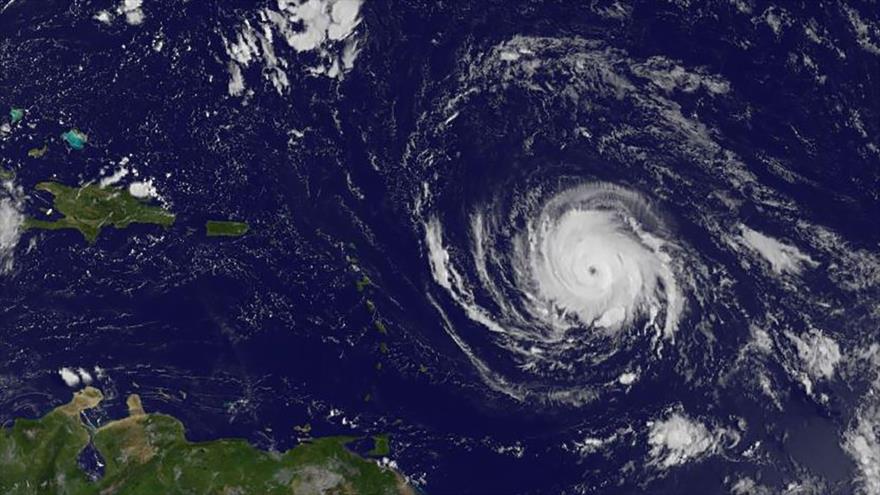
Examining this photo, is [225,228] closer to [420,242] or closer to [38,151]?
[420,242]

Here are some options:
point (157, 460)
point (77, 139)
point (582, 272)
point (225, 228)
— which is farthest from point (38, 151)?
point (582, 272)

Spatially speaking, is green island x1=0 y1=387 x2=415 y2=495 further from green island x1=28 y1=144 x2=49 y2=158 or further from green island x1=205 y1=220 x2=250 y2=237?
green island x1=28 y1=144 x2=49 y2=158

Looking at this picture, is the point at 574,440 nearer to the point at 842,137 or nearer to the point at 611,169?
the point at 611,169

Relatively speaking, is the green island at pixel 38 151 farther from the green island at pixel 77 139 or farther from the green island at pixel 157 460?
the green island at pixel 157 460

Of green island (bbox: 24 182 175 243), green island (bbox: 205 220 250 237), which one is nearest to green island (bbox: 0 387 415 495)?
green island (bbox: 24 182 175 243)

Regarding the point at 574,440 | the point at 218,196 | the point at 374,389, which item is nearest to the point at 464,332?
the point at 374,389

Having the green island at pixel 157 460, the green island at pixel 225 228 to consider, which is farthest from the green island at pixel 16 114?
the green island at pixel 157 460
